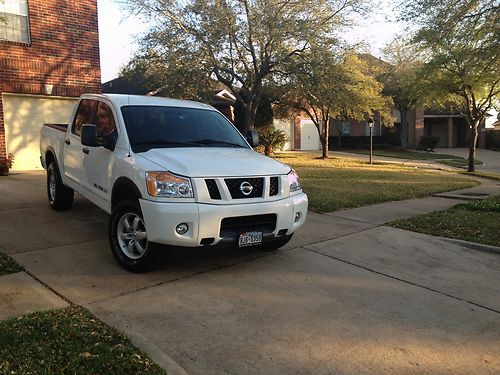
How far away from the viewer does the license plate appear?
445 centimetres

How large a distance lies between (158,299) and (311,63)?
49.1 feet

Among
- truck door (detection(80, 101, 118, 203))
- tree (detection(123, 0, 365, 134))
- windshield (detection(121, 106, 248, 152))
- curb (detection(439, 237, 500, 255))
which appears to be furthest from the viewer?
tree (detection(123, 0, 365, 134))

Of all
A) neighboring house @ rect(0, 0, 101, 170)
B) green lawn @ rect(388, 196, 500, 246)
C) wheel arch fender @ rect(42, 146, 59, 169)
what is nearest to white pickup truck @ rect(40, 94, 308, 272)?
wheel arch fender @ rect(42, 146, 59, 169)

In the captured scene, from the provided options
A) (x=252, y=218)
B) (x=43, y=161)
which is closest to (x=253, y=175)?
→ (x=252, y=218)

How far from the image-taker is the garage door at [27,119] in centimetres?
1241

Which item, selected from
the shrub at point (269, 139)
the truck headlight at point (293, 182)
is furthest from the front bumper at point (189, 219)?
the shrub at point (269, 139)

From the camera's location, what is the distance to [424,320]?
3.84 m

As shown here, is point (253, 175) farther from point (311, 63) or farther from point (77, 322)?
point (311, 63)

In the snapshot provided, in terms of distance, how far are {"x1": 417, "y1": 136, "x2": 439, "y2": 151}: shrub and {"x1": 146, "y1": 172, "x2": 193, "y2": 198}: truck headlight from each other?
3957cm

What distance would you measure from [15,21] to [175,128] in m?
9.35

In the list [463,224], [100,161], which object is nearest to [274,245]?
[100,161]

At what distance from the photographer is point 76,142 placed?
627 centimetres

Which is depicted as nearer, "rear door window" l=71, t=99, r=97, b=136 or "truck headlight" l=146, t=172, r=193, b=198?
"truck headlight" l=146, t=172, r=193, b=198

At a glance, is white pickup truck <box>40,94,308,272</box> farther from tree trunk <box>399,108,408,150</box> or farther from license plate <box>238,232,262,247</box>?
tree trunk <box>399,108,408,150</box>
